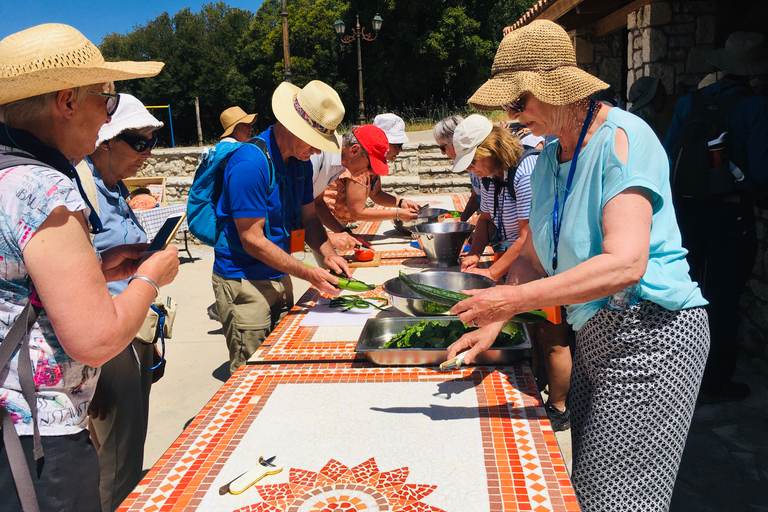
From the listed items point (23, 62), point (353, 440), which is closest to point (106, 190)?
point (23, 62)

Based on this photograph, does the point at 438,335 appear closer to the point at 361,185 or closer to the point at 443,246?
the point at 443,246

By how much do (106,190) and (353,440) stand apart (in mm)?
1518

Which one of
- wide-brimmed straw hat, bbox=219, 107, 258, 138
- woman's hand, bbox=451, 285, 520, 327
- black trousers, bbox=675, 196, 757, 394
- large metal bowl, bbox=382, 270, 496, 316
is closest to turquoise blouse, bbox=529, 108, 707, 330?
woman's hand, bbox=451, 285, 520, 327

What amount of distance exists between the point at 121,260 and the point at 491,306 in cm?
116

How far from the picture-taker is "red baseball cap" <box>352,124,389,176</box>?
381cm

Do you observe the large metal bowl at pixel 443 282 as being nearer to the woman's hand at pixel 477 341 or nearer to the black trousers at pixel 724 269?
the woman's hand at pixel 477 341

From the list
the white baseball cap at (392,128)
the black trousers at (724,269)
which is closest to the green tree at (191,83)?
the white baseball cap at (392,128)

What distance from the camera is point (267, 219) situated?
105 inches

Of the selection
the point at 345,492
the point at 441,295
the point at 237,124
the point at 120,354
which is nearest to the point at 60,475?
the point at 345,492

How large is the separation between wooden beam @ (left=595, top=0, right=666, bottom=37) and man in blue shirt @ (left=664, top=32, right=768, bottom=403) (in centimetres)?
160

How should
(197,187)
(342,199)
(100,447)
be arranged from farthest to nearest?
1. (342,199)
2. (197,187)
3. (100,447)

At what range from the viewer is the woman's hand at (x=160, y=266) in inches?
56.1

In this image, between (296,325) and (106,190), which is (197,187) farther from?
(296,325)

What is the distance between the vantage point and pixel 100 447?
223 centimetres
